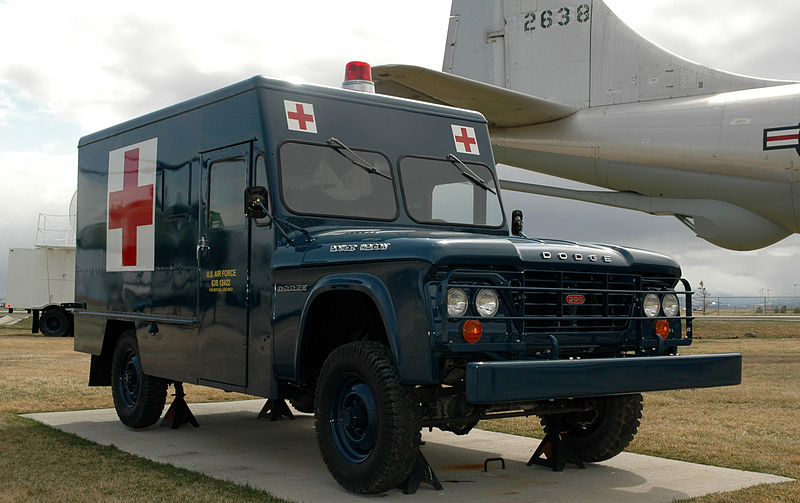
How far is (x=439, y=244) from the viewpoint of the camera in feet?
16.9

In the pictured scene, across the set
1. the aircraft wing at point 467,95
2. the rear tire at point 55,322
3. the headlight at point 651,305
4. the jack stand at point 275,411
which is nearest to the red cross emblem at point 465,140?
the headlight at point 651,305

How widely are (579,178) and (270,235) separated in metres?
15.0

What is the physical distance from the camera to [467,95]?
18062 mm

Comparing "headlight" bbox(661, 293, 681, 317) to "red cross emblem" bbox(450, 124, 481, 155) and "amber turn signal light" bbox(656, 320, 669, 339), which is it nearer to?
"amber turn signal light" bbox(656, 320, 669, 339)

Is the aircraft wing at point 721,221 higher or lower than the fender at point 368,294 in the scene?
higher

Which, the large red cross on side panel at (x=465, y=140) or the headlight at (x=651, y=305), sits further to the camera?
the large red cross on side panel at (x=465, y=140)

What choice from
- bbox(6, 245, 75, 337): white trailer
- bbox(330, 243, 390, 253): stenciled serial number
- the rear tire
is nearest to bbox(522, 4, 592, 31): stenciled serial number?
bbox(330, 243, 390, 253): stenciled serial number

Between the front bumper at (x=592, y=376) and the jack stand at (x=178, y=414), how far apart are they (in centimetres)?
497

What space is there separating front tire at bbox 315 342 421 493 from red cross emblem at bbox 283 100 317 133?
1.86 metres

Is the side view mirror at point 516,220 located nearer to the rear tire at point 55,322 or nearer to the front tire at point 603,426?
the front tire at point 603,426

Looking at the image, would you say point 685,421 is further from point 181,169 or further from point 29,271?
point 29,271

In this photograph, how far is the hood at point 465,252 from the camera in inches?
203

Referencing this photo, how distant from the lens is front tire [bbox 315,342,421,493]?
17.6 feet

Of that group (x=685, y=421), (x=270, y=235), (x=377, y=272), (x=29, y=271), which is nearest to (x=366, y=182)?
(x=270, y=235)
